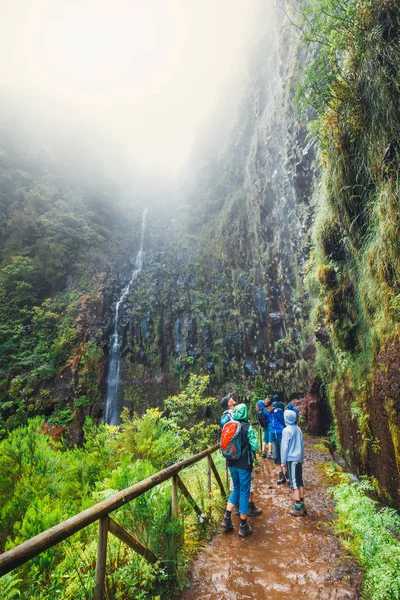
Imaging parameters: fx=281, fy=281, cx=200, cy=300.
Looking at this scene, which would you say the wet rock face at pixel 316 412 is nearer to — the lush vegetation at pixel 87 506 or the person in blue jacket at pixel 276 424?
the person in blue jacket at pixel 276 424

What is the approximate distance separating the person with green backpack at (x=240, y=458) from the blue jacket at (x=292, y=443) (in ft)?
3.53

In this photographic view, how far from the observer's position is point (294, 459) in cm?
459

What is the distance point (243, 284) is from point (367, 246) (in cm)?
1288

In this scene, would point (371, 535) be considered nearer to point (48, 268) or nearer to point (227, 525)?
point (227, 525)

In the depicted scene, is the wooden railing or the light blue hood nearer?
the wooden railing

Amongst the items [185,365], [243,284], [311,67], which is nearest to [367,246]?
[311,67]

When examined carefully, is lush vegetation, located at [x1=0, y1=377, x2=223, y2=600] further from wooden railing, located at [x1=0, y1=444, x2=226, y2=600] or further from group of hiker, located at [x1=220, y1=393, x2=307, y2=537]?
group of hiker, located at [x1=220, y1=393, x2=307, y2=537]

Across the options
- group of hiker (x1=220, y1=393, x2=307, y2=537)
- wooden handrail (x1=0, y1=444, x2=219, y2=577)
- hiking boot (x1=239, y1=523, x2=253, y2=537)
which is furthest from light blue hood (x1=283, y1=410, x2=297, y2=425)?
wooden handrail (x1=0, y1=444, x2=219, y2=577)

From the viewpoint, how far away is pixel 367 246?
4430mm

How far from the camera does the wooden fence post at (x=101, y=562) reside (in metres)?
1.96

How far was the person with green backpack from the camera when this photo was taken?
3.74 metres

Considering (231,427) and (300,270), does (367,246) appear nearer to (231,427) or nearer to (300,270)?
(231,427)

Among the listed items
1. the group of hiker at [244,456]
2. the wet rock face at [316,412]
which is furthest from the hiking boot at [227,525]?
the wet rock face at [316,412]

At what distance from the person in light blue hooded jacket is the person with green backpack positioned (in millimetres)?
1070
